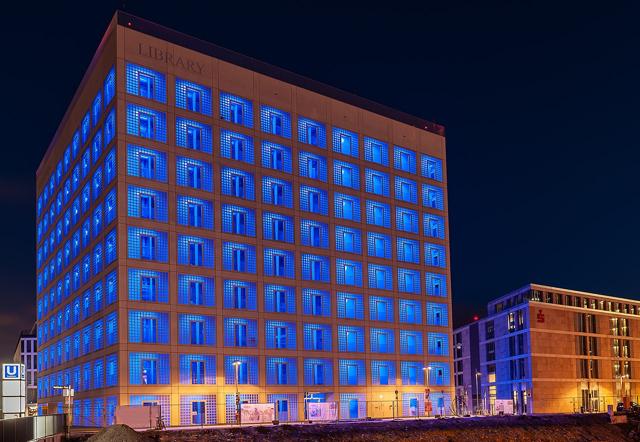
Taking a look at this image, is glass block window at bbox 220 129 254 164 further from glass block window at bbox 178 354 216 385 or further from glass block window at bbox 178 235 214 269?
glass block window at bbox 178 354 216 385

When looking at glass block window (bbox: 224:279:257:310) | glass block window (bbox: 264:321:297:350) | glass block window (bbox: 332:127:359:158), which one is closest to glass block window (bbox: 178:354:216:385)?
glass block window (bbox: 224:279:257:310)

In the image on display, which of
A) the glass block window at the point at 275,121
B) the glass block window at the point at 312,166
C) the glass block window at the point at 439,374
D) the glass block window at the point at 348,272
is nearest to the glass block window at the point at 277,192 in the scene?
the glass block window at the point at 312,166

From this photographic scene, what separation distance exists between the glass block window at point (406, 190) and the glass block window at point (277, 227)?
1804 centimetres

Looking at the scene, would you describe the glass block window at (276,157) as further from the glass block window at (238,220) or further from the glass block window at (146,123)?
the glass block window at (146,123)

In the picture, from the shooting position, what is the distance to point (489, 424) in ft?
236

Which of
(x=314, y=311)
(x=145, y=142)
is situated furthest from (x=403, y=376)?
(x=145, y=142)

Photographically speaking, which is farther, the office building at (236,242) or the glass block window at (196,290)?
the glass block window at (196,290)

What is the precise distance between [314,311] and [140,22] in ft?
116

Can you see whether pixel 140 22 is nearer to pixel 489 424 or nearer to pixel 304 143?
pixel 304 143

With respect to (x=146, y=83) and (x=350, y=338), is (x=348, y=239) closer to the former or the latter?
(x=350, y=338)

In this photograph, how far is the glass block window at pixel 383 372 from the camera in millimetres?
90938

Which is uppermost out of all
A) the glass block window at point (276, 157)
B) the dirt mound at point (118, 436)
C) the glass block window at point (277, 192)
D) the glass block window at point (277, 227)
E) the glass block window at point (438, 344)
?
the glass block window at point (276, 157)

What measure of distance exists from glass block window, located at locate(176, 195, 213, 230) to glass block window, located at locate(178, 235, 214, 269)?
4.71 feet

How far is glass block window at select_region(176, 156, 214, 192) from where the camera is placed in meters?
78.8
